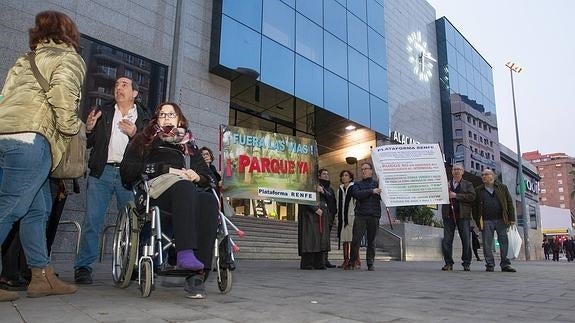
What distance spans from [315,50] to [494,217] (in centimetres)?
1098

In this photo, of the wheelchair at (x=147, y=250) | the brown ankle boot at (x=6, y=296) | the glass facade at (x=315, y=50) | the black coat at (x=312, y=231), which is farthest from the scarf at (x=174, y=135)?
the glass facade at (x=315, y=50)

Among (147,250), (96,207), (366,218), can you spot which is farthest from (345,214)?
(147,250)

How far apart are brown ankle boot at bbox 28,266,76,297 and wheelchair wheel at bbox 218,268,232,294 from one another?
3.60 feet

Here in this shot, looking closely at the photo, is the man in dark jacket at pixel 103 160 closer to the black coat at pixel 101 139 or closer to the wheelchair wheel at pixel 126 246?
the black coat at pixel 101 139

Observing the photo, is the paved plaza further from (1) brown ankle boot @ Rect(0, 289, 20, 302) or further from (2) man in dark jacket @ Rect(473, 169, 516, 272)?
(2) man in dark jacket @ Rect(473, 169, 516, 272)

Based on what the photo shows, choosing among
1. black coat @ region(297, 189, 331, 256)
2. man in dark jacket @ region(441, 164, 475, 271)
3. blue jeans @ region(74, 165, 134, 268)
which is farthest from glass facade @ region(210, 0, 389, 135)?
blue jeans @ region(74, 165, 134, 268)

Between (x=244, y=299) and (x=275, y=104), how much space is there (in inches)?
592

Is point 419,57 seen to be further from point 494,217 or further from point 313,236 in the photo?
point 313,236

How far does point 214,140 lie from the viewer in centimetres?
1315

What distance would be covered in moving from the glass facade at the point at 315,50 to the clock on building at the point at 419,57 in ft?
14.0

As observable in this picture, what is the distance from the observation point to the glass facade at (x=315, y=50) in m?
14.0

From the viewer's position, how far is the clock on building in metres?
25.8

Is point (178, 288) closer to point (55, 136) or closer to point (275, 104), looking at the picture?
point (55, 136)

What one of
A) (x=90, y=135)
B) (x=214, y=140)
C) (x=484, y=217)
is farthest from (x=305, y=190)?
(x=214, y=140)
